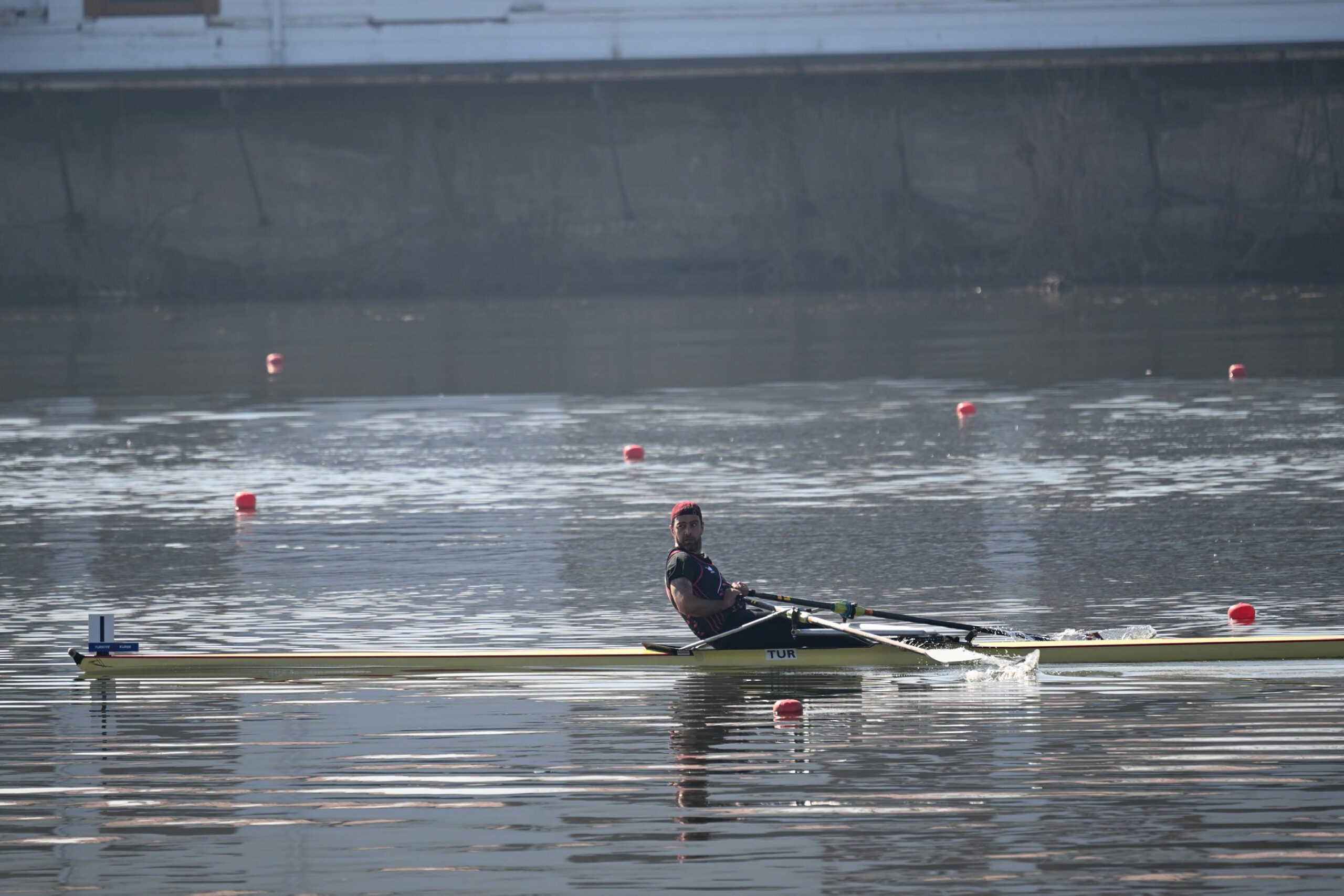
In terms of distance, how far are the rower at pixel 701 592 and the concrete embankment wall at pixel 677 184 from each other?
103 feet

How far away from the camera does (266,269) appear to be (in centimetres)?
4325

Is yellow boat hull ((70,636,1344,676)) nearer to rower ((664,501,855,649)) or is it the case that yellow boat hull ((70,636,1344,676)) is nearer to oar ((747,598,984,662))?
oar ((747,598,984,662))

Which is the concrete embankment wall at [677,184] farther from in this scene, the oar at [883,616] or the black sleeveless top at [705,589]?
the black sleeveless top at [705,589]

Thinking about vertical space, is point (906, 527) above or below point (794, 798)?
above

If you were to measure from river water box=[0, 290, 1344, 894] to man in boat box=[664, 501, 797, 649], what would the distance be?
19.2 inches

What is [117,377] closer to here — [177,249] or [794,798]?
[177,249]

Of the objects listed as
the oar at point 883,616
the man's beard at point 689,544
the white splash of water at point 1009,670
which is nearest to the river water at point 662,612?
the white splash of water at point 1009,670

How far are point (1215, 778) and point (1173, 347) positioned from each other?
20560 millimetres

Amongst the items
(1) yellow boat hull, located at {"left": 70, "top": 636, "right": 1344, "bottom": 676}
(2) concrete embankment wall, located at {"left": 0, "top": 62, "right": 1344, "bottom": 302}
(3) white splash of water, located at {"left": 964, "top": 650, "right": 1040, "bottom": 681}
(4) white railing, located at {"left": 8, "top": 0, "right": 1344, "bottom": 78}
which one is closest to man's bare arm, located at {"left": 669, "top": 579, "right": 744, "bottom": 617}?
(1) yellow boat hull, located at {"left": 70, "top": 636, "right": 1344, "bottom": 676}

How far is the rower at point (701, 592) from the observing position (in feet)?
34.6

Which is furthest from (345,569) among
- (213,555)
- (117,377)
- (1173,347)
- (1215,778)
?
(1173,347)

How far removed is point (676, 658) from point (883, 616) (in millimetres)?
1130

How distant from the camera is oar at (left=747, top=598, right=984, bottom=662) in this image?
33.9 feet

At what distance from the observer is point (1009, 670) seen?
398 inches
